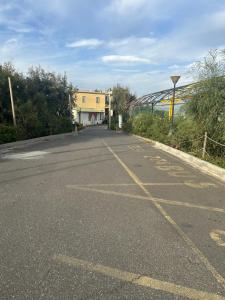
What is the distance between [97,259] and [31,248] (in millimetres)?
958

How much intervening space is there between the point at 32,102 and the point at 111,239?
79.6ft

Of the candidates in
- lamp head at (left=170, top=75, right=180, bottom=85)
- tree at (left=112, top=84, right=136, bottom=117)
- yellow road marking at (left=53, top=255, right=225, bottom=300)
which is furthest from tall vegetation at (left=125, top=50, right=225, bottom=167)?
tree at (left=112, top=84, right=136, bottom=117)

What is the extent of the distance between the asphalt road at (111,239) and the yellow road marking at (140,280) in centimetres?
1

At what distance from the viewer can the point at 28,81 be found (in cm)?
2886

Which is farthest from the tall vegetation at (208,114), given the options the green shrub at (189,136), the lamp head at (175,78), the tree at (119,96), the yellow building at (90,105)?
the tree at (119,96)

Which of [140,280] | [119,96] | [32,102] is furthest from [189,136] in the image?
[119,96]

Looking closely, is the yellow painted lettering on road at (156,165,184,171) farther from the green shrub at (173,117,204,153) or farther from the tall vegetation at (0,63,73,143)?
the tall vegetation at (0,63,73,143)

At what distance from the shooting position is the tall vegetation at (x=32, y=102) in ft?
76.7

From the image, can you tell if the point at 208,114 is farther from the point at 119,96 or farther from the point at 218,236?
the point at 119,96

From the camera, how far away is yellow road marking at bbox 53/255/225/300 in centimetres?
314

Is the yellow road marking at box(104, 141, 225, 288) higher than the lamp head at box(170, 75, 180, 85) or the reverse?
the reverse

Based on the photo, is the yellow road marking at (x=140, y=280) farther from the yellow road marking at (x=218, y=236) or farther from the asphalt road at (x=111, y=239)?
the yellow road marking at (x=218, y=236)

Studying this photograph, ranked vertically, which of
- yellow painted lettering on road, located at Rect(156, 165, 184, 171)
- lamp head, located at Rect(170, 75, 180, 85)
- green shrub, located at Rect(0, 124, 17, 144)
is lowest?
yellow painted lettering on road, located at Rect(156, 165, 184, 171)

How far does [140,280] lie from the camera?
338 cm
